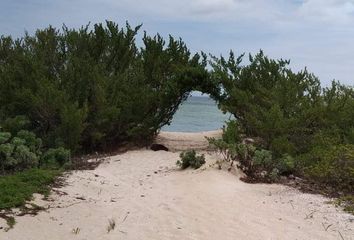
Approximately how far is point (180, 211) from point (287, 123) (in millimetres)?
4766

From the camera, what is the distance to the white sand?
17.7 ft

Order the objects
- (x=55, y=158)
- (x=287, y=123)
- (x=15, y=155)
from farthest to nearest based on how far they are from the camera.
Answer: (x=287, y=123)
(x=55, y=158)
(x=15, y=155)

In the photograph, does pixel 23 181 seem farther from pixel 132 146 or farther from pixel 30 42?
pixel 30 42

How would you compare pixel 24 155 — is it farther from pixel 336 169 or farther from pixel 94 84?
pixel 336 169

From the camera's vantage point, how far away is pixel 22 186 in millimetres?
6520

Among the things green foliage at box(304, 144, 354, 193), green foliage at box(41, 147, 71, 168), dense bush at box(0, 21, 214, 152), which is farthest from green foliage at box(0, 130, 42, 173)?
green foliage at box(304, 144, 354, 193)

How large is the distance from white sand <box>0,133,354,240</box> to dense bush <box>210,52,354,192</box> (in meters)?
0.84

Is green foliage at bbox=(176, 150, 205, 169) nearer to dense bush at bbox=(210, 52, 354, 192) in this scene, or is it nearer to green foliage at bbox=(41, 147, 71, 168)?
dense bush at bbox=(210, 52, 354, 192)

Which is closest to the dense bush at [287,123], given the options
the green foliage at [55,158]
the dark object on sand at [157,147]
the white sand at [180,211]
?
the white sand at [180,211]

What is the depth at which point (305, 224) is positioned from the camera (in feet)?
19.9

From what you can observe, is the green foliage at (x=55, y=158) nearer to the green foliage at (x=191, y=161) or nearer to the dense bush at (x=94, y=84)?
the dense bush at (x=94, y=84)

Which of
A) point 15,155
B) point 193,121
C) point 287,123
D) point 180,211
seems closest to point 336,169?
point 287,123

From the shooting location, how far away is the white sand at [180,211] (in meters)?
5.41

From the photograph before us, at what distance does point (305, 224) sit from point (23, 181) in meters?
3.82
